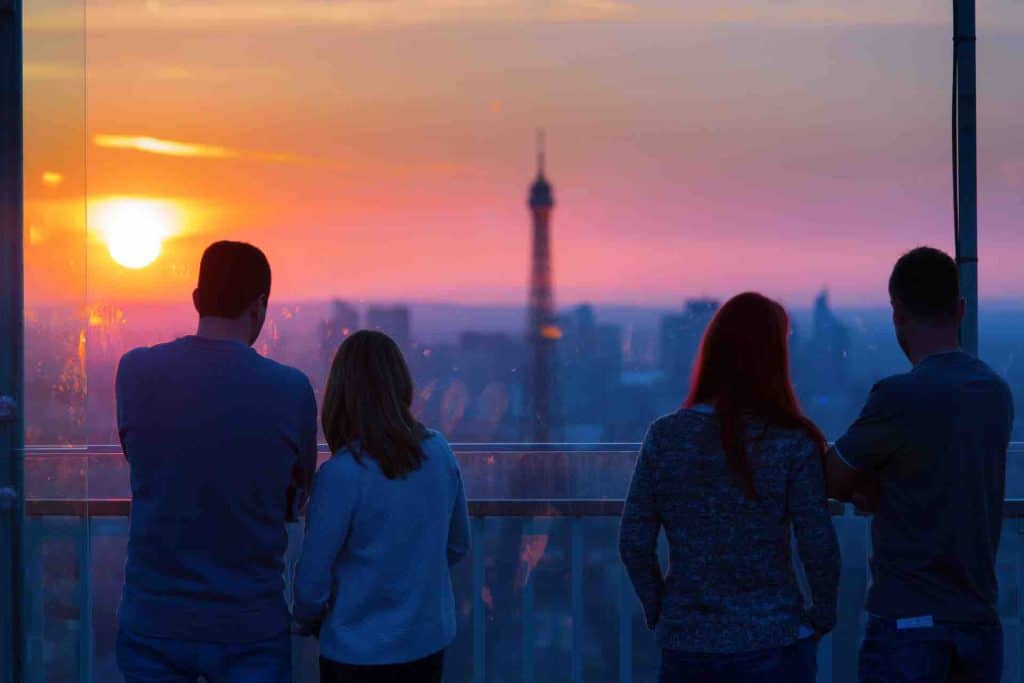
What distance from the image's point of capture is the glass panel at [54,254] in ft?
9.24

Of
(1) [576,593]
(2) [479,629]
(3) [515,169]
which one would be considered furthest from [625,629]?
(3) [515,169]

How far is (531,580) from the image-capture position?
10.7 ft

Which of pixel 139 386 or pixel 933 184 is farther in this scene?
pixel 933 184

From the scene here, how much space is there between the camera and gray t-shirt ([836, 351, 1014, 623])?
2180 millimetres

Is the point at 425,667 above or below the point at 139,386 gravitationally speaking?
below

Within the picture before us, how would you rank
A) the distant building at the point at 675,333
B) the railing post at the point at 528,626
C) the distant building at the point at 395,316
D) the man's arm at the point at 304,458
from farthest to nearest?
the distant building at the point at 675,333 < the distant building at the point at 395,316 < the railing post at the point at 528,626 < the man's arm at the point at 304,458

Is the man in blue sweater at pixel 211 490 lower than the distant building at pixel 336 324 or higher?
lower

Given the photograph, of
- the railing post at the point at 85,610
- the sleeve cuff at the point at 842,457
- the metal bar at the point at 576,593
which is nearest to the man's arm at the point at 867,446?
the sleeve cuff at the point at 842,457

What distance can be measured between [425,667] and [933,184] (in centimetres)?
270

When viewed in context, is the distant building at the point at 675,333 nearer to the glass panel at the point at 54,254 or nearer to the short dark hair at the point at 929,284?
the short dark hair at the point at 929,284

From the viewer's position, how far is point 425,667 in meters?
2.30

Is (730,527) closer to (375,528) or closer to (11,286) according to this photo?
(375,528)

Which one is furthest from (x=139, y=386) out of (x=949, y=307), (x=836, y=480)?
(x=949, y=307)

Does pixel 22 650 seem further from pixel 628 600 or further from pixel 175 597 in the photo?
pixel 628 600
